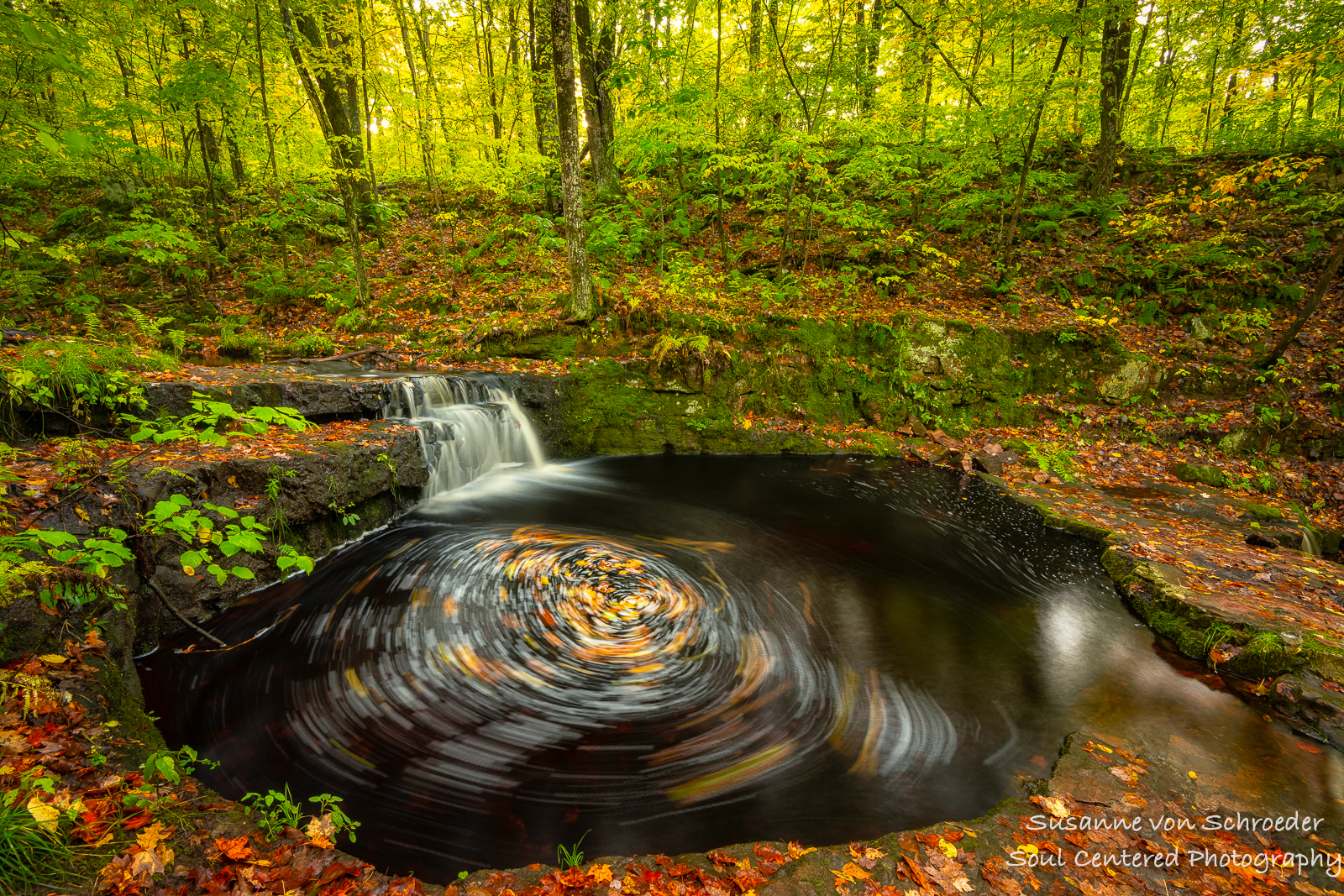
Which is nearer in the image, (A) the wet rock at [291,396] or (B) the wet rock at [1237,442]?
(A) the wet rock at [291,396]

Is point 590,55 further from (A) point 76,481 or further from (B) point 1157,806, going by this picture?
(B) point 1157,806

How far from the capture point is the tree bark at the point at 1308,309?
8447 mm

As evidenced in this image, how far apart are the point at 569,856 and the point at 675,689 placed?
1.65 metres

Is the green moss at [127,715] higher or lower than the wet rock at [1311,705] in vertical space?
higher

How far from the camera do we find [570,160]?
31.5ft

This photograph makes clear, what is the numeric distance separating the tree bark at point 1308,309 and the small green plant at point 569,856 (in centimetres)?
1350

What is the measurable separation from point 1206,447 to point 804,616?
8.93 m

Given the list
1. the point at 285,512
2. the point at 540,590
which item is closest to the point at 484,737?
the point at 540,590

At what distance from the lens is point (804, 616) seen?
5473 mm

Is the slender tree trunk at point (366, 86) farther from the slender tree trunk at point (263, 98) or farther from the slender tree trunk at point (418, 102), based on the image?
the slender tree trunk at point (263, 98)

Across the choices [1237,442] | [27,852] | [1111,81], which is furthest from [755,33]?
[27,852]

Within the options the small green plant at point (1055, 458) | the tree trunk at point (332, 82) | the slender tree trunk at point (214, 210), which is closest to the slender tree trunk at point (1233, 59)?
the small green plant at point (1055, 458)

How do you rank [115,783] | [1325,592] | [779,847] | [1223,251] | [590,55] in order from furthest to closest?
1. [590,55]
2. [1223,251]
3. [1325,592]
4. [779,847]
5. [115,783]

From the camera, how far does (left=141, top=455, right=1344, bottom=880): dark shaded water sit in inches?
126
